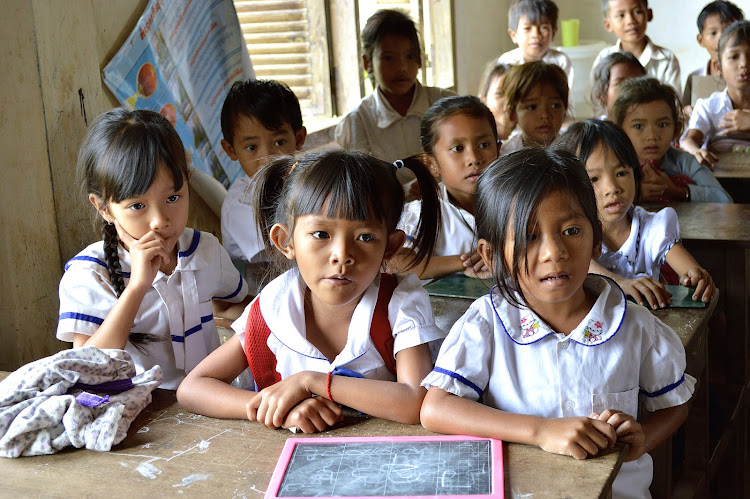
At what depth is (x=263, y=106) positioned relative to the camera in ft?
8.16

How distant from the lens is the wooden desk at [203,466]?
3.58 feet

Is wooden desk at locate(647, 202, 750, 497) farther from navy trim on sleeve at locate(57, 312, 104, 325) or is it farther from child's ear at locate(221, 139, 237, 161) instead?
navy trim on sleeve at locate(57, 312, 104, 325)

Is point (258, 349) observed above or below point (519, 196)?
below

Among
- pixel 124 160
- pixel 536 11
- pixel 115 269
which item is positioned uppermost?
pixel 536 11

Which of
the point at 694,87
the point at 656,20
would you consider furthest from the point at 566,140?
the point at 656,20

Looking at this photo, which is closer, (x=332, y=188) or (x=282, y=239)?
(x=332, y=188)

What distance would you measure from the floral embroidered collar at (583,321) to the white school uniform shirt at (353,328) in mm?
123

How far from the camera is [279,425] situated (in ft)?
4.26

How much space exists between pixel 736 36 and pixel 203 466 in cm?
412

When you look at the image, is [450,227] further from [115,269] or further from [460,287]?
[115,269]

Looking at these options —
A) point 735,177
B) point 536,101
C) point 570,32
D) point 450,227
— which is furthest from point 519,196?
point 570,32

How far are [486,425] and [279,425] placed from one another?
322mm

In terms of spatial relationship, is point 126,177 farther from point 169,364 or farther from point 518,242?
point 518,242

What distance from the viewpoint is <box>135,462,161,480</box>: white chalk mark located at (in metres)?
1.18
